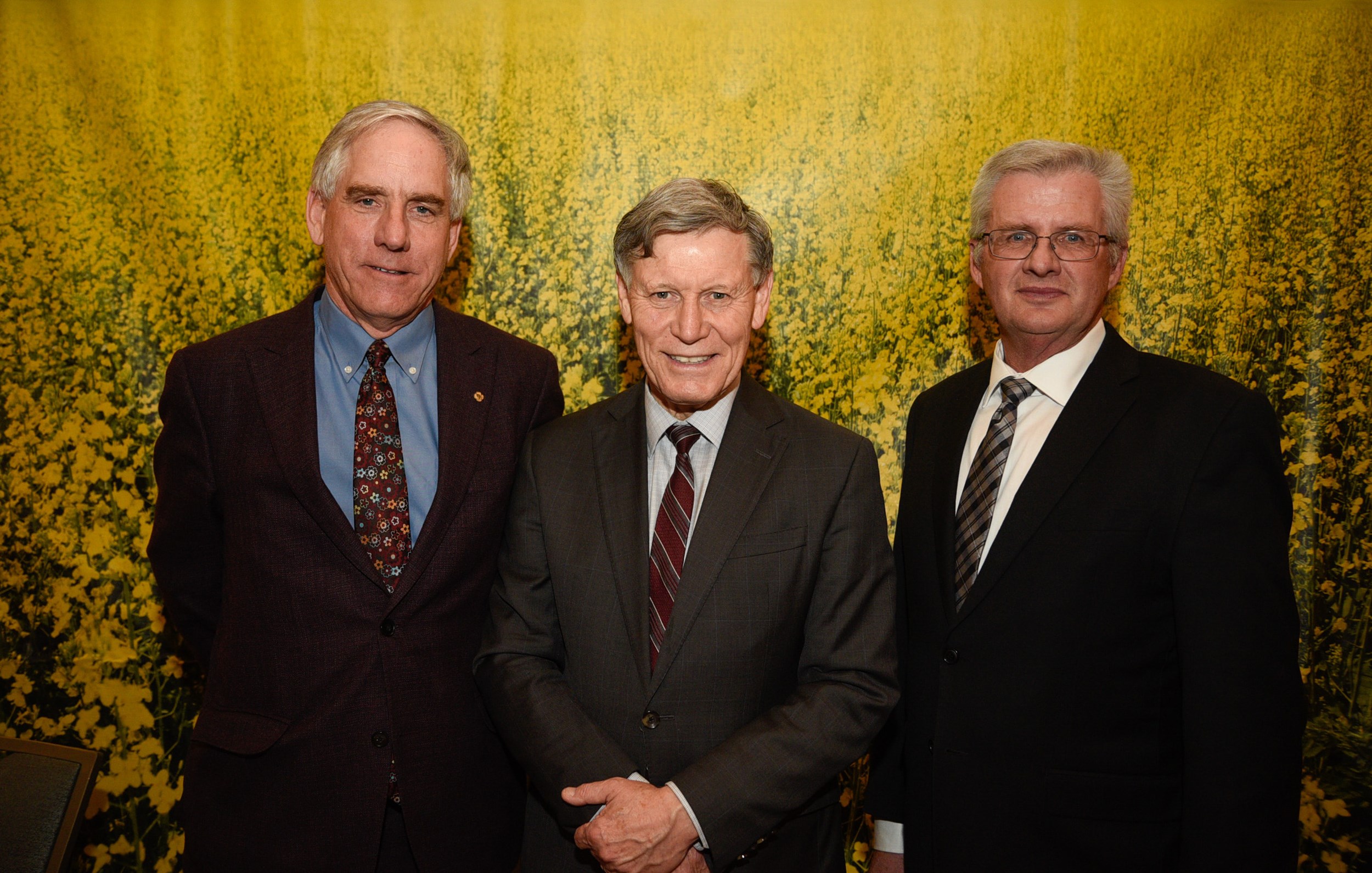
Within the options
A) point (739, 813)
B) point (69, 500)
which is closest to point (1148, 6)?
point (739, 813)

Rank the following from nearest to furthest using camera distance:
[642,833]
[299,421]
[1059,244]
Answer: [642,833] < [299,421] < [1059,244]

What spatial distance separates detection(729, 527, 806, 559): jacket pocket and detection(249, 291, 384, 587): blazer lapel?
29.8 inches

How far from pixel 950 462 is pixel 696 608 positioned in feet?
2.61

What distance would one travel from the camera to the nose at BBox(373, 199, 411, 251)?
1899 mm

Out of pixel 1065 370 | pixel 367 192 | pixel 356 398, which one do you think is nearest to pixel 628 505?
pixel 356 398

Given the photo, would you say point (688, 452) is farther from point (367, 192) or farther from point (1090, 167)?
point (1090, 167)

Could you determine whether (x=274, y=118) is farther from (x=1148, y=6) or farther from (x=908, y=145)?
(x=1148, y=6)

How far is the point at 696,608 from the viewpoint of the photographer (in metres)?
1.64

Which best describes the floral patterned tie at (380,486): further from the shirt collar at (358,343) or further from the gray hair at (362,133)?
the gray hair at (362,133)

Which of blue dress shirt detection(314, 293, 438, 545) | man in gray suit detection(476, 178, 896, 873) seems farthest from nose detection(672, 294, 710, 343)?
blue dress shirt detection(314, 293, 438, 545)

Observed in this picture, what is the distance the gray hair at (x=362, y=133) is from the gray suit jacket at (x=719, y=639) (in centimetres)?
85

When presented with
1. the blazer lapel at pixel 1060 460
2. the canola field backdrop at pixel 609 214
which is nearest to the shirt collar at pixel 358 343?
the canola field backdrop at pixel 609 214

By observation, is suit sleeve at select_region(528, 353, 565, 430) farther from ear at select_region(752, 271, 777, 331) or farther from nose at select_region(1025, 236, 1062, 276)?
nose at select_region(1025, 236, 1062, 276)

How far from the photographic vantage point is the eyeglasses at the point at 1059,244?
6.35 ft
